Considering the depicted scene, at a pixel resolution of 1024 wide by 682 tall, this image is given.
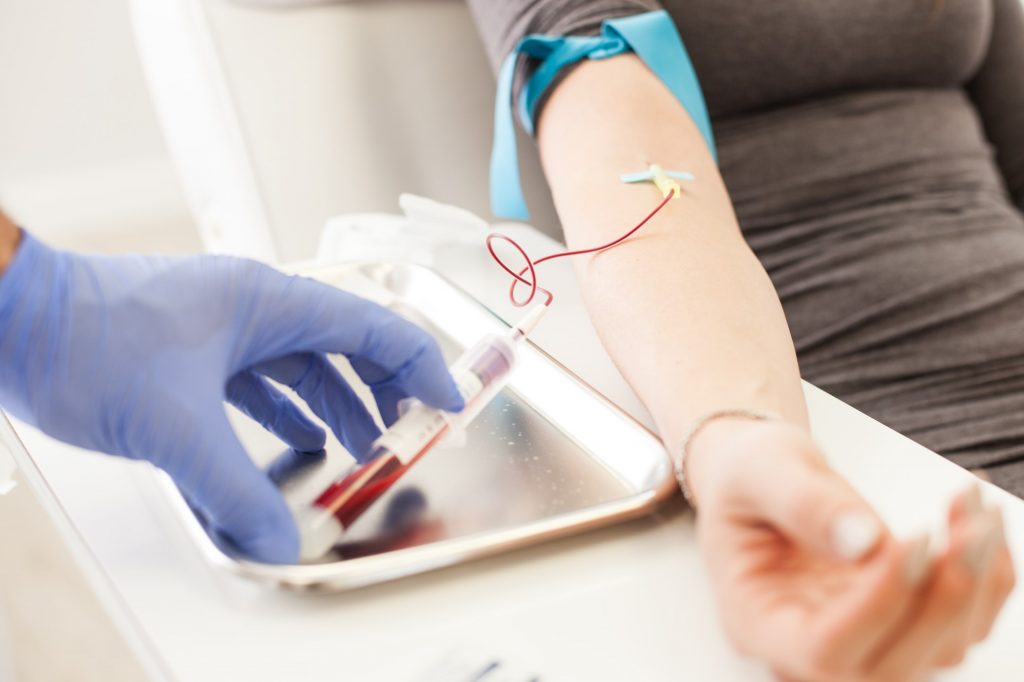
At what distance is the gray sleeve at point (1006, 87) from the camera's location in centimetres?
100

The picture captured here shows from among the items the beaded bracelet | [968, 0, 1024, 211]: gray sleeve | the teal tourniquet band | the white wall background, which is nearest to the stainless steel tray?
the beaded bracelet

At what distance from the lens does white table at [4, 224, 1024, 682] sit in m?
0.40

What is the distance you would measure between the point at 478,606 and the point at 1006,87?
92cm

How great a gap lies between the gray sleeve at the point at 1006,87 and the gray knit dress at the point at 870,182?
1 cm

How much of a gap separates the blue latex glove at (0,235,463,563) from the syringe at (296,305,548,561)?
1cm

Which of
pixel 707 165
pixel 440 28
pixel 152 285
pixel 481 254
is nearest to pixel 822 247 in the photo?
pixel 707 165

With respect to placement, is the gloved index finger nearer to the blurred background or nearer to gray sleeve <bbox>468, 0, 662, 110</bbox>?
gray sleeve <bbox>468, 0, 662, 110</bbox>

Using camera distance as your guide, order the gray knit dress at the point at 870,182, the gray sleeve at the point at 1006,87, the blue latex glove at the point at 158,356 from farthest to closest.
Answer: the gray sleeve at the point at 1006,87 → the gray knit dress at the point at 870,182 → the blue latex glove at the point at 158,356

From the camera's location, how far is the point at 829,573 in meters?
0.36

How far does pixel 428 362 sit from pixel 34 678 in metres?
0.81

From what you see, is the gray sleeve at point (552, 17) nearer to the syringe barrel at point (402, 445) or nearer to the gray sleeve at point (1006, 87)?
the syringe barrel at point (402, 445)

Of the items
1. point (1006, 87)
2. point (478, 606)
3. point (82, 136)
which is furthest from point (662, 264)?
point (82, 136)

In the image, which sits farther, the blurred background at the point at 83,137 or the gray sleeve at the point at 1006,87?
the blurred background at the point at 83,137

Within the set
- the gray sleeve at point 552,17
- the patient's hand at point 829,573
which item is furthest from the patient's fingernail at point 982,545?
the gray sleeve at point 552,17
